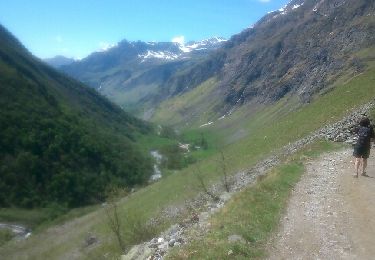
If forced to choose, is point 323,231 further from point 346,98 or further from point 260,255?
point 346,98

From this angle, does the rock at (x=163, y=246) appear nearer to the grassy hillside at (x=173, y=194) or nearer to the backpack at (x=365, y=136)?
the backpack at (x=365, y=136)

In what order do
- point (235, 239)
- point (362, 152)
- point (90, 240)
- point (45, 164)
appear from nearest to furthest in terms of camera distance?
point (235, 239)
point (362, 152)
point (90, 240)
point (45, 164)

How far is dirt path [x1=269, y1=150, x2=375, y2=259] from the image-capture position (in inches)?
766

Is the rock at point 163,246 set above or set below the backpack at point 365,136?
below

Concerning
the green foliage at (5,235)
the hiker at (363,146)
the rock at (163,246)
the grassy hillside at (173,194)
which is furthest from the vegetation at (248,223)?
the green foliage at (5,235)

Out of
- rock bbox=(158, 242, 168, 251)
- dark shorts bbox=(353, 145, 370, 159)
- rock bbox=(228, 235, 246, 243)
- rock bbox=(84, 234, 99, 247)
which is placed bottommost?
rock bbox=(84, 234, 99, 247)

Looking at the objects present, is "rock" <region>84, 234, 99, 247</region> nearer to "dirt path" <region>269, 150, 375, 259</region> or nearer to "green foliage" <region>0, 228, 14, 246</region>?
Answer: "green foliage" <region>0, 228, 14, 246</region>

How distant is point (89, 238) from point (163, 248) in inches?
3379

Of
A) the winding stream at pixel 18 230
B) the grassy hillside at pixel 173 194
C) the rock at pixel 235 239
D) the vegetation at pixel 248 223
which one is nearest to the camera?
the vegetation at pixel 248 223

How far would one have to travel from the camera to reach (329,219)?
22.9 meters

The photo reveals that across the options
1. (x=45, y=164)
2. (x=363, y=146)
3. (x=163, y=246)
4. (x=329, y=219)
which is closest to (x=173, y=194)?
(x=363, y=146)

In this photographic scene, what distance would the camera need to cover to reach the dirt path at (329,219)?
1947 centimetres

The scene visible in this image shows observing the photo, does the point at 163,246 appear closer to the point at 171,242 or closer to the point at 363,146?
the point at 171,242

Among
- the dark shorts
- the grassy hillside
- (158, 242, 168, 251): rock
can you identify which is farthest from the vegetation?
the grassy hillside
